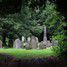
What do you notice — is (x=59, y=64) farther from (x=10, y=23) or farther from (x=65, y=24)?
(x=10, y=23)

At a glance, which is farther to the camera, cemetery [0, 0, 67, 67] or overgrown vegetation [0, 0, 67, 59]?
overgrown vegetation [0, 0, 67, 59]

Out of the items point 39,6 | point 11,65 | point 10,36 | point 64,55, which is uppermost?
point 10,36

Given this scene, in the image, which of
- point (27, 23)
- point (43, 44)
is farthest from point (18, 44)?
point (27, 23)

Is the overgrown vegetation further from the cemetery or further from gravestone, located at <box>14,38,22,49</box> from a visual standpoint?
gravestone, located at <box>14,38,22,49</box>

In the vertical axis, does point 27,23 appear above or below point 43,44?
above

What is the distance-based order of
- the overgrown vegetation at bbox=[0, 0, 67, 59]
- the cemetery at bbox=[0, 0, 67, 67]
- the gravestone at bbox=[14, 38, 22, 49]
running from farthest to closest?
the gravestone at bbox=[14, 38, 22, 49] < the overgrown vegetation at bbox=[0, 0, 67, 59] < the cemetery at bbox=[0, 0, 67, 67]

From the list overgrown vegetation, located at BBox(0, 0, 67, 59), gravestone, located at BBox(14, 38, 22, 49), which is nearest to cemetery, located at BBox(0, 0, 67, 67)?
overgrown vegetation, located at BBox(0, 0, 67, 59)

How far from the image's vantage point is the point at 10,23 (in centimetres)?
3186

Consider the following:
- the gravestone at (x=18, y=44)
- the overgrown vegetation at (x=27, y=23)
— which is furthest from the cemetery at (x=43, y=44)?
the gravestone at (x=18, y=44)

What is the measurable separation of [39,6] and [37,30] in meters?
25.1

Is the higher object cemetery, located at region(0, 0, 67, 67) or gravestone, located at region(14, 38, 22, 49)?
gravestone, located at region(14, 38, 22, 49)

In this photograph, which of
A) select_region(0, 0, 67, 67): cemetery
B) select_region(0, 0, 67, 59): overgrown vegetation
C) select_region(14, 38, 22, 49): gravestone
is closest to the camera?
select_region(0, 0, 67, 67): cemetery

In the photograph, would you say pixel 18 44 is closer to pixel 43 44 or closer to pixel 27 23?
pixel 43 44

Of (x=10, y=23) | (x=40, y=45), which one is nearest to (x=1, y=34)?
(x=10, y=23)
